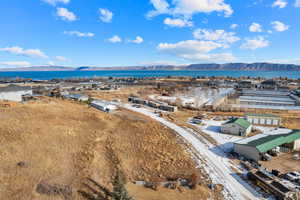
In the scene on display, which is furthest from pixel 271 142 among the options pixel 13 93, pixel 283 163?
pixel 13 93

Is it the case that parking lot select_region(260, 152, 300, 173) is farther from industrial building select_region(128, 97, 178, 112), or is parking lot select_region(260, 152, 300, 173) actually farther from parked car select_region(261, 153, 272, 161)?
industrial building select_region(128, 97, 178, 112)

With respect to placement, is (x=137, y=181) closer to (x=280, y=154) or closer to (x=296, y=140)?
(x=280, y=154)

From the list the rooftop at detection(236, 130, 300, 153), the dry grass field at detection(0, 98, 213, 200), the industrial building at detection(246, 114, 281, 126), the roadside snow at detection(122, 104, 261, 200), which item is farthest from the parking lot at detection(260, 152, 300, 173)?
the industrial building at detection(246, 114, 281, 126)

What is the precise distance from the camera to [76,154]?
18766mm

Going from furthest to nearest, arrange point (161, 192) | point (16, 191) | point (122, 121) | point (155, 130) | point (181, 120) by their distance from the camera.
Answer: point (181, 120) < point (122, 121) < point (155, 130) < point (161, 192) < point (16, 191)

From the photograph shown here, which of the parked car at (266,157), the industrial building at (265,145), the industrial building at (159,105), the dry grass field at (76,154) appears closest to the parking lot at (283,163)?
the parked car at (266,157)

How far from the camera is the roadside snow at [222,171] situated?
15.8m

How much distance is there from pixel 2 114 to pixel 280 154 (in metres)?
40.1

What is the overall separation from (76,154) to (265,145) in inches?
944

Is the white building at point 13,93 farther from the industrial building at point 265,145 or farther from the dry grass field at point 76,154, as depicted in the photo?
the industrial building at point 265,145

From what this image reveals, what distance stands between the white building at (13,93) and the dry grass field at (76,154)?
1723 centimetres

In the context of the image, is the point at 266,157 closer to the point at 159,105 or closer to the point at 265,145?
the point at 265,145

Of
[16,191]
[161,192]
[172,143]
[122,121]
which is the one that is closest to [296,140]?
[172,143]

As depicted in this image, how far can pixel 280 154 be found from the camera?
2412 centimetres
